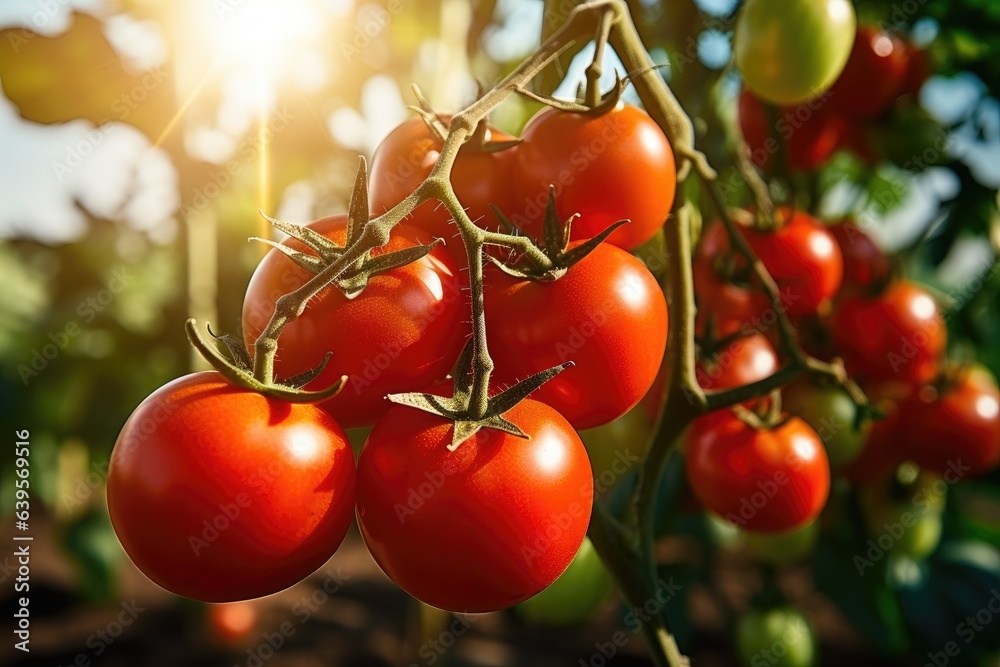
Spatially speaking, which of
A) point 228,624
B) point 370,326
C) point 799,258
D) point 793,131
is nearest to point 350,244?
point 370,326

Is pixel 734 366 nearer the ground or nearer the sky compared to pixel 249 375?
nearer the ground

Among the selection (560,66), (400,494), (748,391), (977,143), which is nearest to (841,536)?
(977,143)

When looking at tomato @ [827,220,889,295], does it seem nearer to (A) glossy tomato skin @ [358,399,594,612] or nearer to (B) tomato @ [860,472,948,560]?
(B) tomato @ [860,472,948,560]

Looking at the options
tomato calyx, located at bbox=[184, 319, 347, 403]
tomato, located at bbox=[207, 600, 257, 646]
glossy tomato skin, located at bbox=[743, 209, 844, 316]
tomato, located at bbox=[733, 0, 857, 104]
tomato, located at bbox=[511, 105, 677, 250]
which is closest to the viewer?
tomato calyx, located at bbox=[184, 319, 347, 403]

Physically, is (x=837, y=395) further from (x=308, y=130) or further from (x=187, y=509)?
(x=308, y=130)

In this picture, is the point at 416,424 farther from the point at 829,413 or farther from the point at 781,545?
the point at 781,545

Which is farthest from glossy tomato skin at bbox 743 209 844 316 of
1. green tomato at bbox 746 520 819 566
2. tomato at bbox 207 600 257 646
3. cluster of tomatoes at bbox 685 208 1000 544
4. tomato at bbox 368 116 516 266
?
tomato at bbox 207 600 257 646
